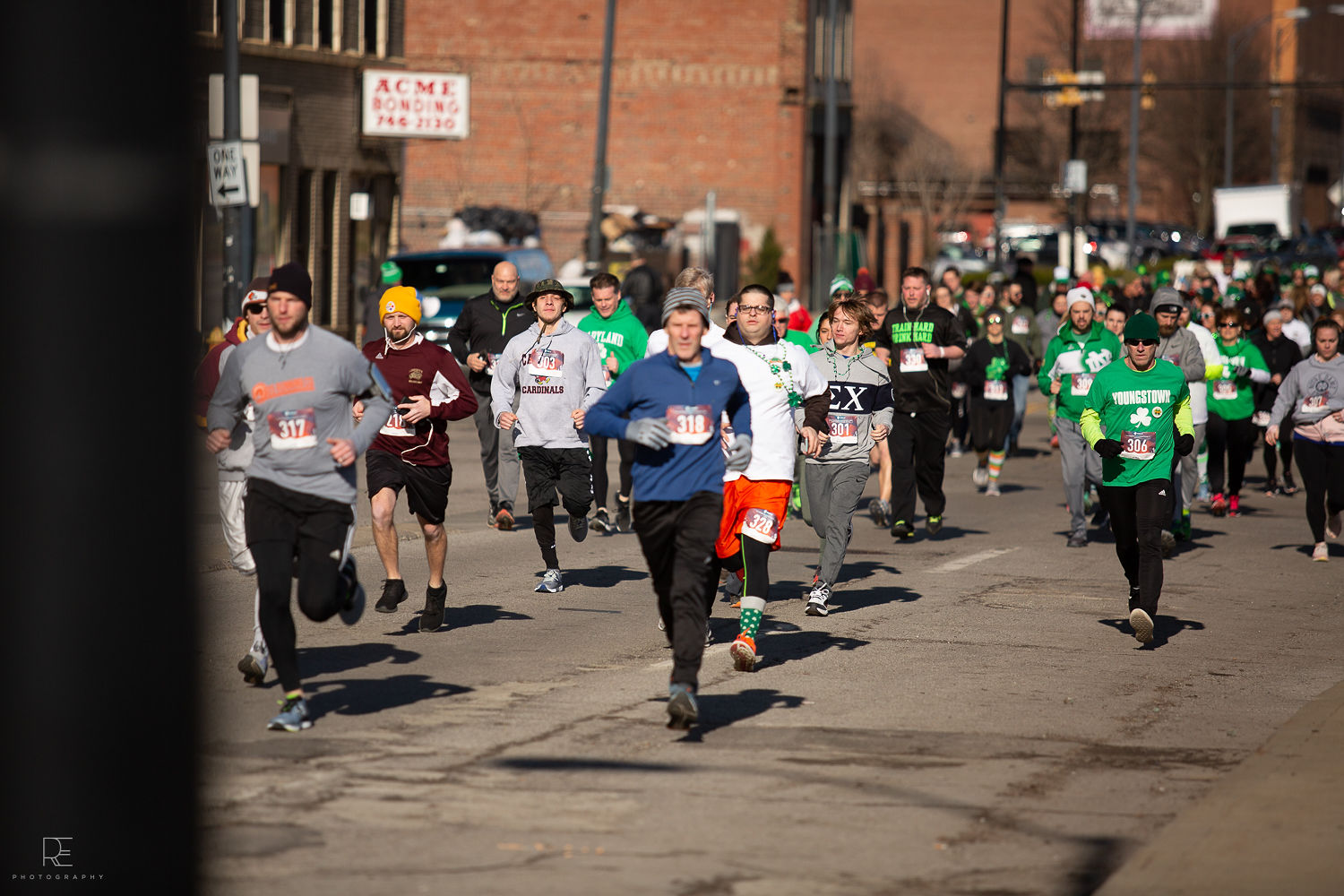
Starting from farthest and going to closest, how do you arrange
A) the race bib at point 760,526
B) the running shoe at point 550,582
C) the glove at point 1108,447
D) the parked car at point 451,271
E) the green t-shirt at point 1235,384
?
the parked car at point 451,271, the green t-shirt at point 1235,384, the running shoe at point 550,582, the glove at point 1108,447, the race bib at point 760,526

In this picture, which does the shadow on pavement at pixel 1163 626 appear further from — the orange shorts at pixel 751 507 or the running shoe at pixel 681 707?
the running shoe at pixel 681 707

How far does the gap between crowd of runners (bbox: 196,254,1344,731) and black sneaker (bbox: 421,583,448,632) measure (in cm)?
1

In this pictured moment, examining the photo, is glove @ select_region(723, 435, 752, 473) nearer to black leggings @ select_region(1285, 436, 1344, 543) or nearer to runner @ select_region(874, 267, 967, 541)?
runner @ select_region(874, 267, 967, 541)

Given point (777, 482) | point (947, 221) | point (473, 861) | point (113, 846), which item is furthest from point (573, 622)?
point (947, 221)

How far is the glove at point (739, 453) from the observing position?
→ 27.8 feet

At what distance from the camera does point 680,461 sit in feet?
26.8

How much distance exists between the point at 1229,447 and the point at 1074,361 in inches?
115

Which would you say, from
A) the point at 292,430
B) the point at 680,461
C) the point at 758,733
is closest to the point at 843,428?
the point at 680,461

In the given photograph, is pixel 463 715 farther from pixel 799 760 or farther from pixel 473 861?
pixel 473 861

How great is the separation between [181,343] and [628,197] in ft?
167

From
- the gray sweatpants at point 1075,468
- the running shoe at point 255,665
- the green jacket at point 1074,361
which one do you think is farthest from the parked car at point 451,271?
the running shoe at point 255,665

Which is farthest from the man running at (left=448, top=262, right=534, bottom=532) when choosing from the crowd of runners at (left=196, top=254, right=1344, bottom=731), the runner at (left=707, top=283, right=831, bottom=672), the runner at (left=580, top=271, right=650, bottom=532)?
the runner at (left=707, top=283, right=831, bottom=672)

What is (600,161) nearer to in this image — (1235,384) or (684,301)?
(1235,384)

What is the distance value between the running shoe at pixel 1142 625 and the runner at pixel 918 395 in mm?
4845
